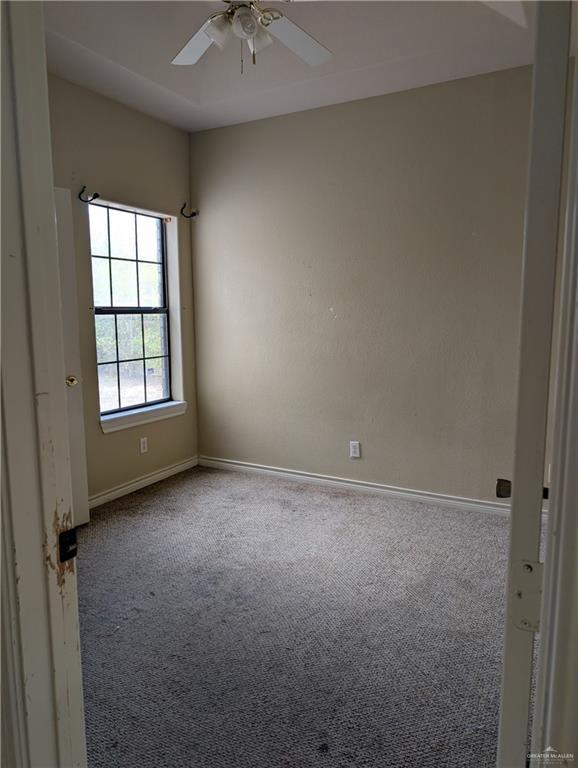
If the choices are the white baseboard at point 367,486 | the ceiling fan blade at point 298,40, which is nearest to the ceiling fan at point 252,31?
the ceiling fan blade at point 298,40

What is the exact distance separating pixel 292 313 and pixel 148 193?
1.39 metres

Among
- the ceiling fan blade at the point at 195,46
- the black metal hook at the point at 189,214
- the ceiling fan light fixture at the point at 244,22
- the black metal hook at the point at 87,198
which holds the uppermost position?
the ceiling fan blade at the point at 195,46

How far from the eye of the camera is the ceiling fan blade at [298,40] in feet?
7.20

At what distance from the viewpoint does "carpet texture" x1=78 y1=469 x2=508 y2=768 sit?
1.65m

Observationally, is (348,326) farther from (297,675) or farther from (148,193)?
(297,675)

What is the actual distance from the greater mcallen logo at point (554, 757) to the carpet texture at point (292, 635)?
43.9 inches

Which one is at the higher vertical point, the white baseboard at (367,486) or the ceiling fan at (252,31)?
the ceiling fan at (252,31)

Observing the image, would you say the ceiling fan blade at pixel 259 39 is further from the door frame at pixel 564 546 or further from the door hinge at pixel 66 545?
the door hinge at pixel 66 545

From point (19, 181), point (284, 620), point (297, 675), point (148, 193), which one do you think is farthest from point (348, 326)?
point (19, 181)

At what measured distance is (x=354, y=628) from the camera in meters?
2.23

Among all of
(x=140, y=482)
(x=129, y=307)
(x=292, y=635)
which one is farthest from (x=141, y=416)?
(x=292, y=635)

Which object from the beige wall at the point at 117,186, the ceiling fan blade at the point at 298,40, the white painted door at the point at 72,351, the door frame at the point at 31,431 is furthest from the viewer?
the beige wall at the point at 117,186

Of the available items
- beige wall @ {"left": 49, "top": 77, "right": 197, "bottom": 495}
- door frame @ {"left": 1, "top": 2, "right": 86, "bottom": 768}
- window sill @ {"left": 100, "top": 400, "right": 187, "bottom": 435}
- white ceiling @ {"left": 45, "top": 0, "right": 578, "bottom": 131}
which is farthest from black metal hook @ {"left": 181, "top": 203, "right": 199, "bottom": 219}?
door frame @ {"left": 1, "top": 2, "right": 86, "bottom": 768}

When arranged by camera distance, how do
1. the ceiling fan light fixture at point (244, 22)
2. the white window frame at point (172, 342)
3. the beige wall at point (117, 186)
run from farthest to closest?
the white window frame at point (172, 342)
the beige wall at point (117, 186)
the ceiling fan light fixture at point (244, 22)
